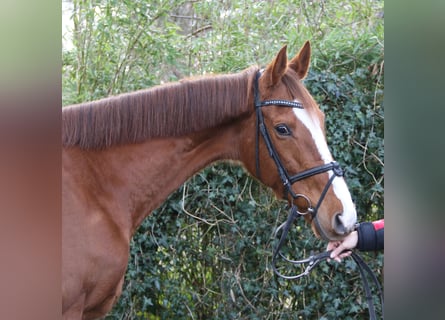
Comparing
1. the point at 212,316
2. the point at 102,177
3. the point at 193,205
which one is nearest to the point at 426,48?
the point at 102,177

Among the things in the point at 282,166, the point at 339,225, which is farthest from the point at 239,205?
the point at 339,225

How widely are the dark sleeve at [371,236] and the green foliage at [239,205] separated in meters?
1.27

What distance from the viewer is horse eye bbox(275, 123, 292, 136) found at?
2.38m

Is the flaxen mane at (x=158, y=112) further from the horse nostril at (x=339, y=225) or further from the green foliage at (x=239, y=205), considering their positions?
the green foliage at (x=239, y=205)

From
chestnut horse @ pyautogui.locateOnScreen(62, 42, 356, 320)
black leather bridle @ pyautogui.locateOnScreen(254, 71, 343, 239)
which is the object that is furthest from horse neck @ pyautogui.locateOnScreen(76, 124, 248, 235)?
black leather bridle @ pyautogui.locateOnScreen(254, 71, 343, 239)

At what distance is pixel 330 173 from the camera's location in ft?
7.60

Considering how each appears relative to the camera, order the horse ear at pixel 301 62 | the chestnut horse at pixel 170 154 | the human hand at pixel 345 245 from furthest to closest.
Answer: the horse ear at pixel 301 62
the human hand at pixel 345 245
the chestnut horse at pixel 170 154

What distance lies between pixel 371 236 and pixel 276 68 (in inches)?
32.6

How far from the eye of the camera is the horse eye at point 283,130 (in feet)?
7.81

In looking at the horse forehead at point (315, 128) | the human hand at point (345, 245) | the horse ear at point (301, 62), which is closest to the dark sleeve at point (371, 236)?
the human hand at point (345, 245)

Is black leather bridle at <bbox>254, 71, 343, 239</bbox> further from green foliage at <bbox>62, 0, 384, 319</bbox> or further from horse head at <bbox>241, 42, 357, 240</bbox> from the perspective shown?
green foliage at <bbox>62, 0, 384, 319</bbox>

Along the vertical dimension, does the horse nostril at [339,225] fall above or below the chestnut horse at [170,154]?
below

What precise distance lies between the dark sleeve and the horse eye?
511 mm

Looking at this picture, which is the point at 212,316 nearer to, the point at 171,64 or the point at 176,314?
the point at 176,314
